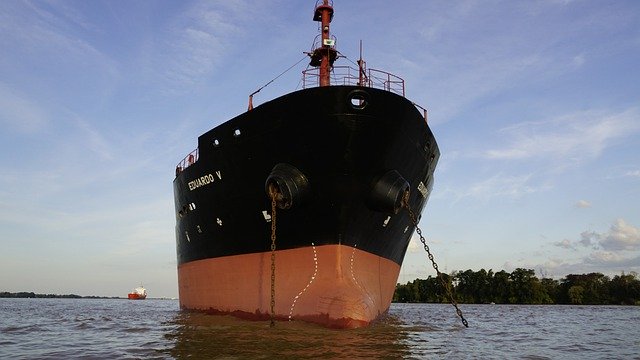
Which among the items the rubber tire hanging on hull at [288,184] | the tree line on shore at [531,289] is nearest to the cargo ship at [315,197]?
the rubber tire hanging on hull at [288,184]

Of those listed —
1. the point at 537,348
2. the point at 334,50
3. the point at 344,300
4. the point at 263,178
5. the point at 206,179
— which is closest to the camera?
the point at 537,348

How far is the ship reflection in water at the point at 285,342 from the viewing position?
832cm

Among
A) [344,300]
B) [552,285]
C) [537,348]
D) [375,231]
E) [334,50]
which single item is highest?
[334,50]

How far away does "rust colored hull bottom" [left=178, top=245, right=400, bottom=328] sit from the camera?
12.0 metres

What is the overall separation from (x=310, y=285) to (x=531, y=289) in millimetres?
84507

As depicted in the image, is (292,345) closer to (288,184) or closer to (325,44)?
(288,184)

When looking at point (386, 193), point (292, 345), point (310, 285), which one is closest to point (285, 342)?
point (292, 345)

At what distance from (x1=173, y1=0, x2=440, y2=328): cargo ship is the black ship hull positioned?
0.03 metres

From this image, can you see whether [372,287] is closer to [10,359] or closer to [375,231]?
[375,231]

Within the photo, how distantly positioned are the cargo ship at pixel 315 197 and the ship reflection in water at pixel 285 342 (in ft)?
2.03

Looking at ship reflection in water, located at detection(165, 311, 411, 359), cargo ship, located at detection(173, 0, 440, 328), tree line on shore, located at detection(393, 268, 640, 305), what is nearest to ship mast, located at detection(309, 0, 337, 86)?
cargo ship, located at detection(173, 0, 440, 328)

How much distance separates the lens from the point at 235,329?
12.0m

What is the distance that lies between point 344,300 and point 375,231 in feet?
8.64

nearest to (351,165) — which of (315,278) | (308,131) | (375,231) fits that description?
(308,131)
